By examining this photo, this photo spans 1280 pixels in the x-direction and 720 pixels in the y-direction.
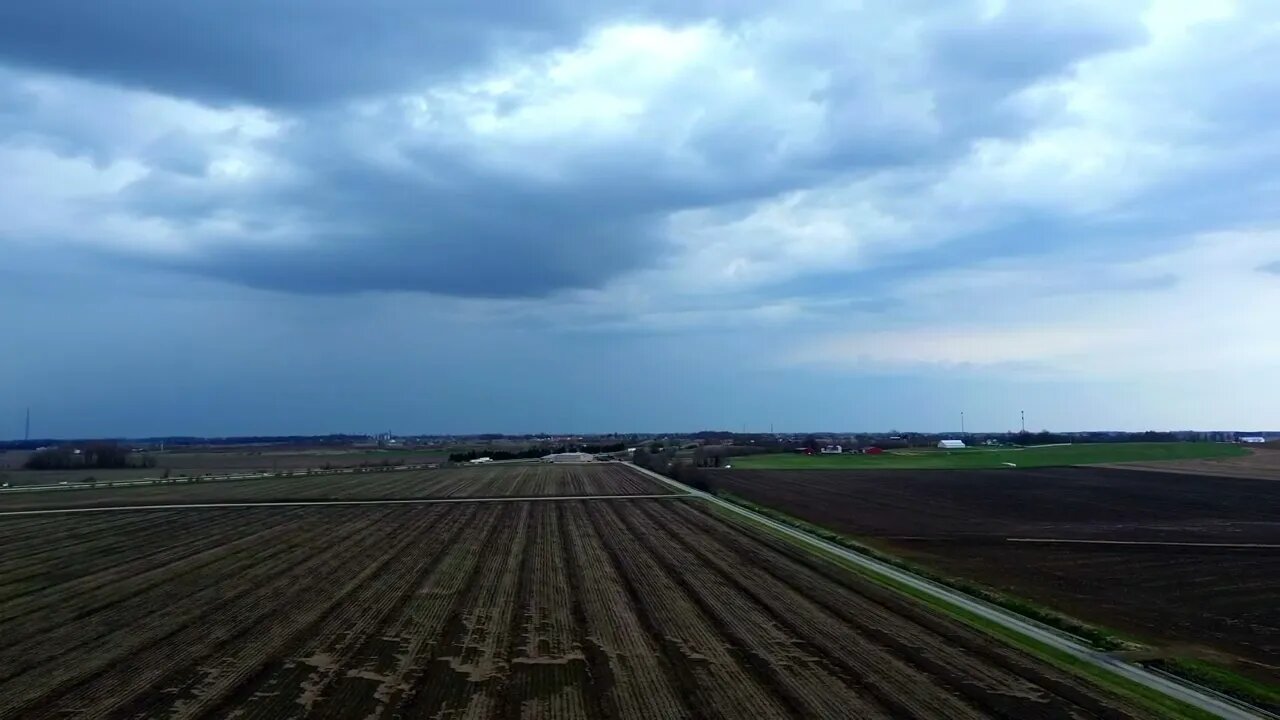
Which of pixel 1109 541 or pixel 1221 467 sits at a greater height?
pixel 1109 541

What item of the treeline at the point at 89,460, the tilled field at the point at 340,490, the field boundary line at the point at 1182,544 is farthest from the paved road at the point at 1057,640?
the treeline at the point at 89,460

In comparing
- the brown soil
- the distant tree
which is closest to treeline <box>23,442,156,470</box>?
the distant tree

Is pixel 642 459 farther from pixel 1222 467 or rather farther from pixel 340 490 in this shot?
pixel 1222 467

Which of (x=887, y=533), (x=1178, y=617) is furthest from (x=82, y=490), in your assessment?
(x=1178, y=617)

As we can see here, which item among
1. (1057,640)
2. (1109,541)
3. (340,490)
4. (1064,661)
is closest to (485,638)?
(1064,661)

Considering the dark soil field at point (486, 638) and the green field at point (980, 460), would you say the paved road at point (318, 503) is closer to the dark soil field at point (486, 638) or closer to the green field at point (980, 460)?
the dark soil field at point (486, 638)

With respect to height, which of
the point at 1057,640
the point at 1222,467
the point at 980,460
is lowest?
the point at 1222,467

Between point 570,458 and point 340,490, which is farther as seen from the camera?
point 570,458
